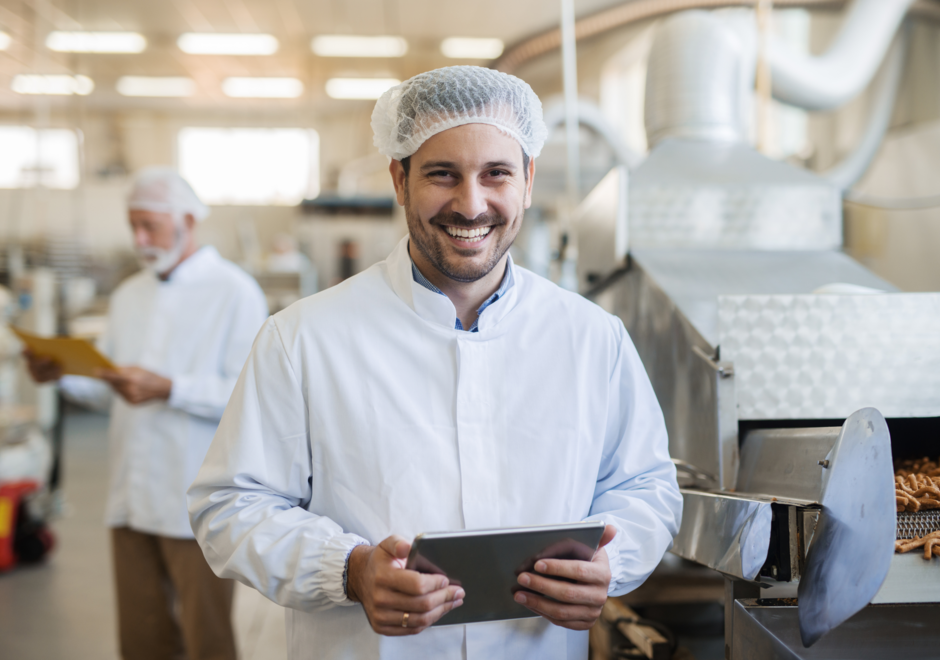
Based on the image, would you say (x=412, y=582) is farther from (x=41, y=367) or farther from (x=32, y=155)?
(x=32, y=155)

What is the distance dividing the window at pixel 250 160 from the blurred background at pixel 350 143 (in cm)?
3

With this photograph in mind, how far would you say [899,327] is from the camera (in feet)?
3.91

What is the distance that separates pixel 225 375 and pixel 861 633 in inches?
64.2

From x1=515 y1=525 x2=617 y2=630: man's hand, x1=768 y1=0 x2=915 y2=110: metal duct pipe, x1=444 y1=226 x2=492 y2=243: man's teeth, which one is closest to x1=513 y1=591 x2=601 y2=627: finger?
x1=515 y1=525 x2=617 y2=630: man's hand

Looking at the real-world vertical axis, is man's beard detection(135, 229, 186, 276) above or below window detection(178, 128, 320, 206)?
below

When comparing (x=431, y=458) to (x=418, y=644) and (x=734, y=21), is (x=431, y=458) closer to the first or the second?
(x=418, y=644)

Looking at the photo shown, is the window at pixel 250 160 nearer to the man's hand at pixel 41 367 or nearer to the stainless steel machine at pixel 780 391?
the man's hand at pixel 41 367

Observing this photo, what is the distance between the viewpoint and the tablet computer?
0.78m

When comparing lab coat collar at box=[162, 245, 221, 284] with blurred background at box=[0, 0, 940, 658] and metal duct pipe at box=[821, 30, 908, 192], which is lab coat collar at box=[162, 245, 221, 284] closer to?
blurred background at box=[0, 0, 940, 658]

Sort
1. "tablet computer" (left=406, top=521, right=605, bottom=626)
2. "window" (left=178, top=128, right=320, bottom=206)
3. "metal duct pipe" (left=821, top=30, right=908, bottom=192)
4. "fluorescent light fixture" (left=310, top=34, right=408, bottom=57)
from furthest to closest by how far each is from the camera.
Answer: "window" (left=178, top=128, right=320, bottom=206) → "fluorescent light fixture" (left=310, top=34, right=408, bottom=57) → "metal duct pipe" (left=821, top=30, right=908, bottom=192) → "tablet computer" (left=406, top=521, right=605, bottom=626)

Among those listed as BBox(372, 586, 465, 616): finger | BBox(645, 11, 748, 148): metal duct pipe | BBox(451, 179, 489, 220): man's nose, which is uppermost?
BBox(645, 11, 748, 148): metal duct pipe

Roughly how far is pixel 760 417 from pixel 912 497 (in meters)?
0.25

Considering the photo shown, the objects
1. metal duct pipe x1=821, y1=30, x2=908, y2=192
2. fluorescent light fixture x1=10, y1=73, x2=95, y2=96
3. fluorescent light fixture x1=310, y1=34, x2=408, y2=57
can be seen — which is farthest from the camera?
fluorescent light fixture x1=10, y1=73, x2=95, y2=96

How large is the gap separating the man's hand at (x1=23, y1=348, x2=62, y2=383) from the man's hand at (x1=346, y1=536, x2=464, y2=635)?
1.54 m
